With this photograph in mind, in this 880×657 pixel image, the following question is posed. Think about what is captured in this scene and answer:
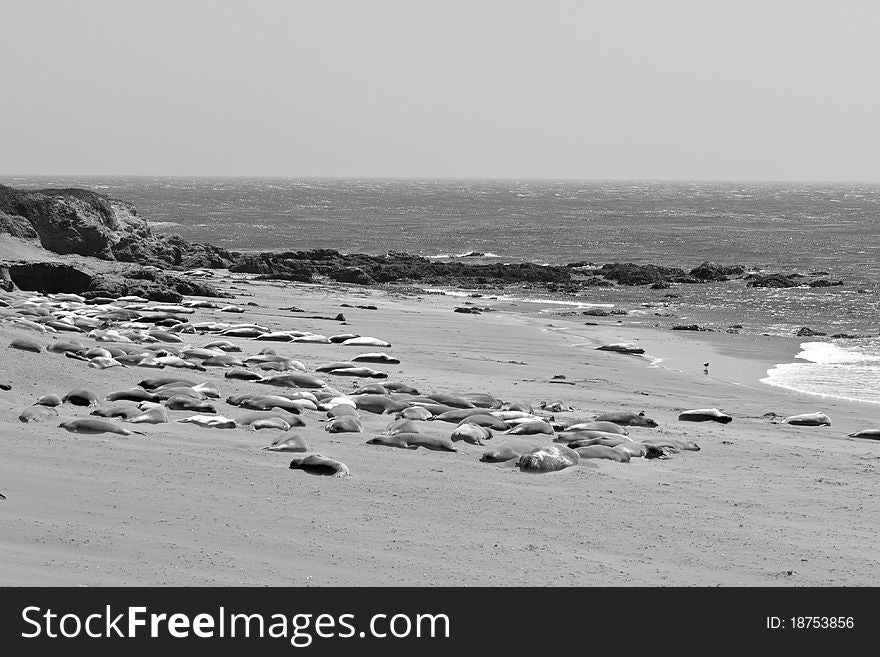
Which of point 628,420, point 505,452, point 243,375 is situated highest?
point 505,452

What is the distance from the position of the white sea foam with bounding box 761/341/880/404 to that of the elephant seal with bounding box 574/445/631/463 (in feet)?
24.4

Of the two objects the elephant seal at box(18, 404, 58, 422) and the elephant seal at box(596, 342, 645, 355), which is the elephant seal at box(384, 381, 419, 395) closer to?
the elephant seal at box(18, 404, 58, 422)

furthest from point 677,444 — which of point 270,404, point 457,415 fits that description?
point 270,404

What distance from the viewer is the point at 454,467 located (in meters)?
8.55

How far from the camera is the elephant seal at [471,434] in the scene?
943 centimetres

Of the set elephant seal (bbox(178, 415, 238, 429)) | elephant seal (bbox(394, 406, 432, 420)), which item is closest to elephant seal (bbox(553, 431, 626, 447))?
elephant seal (bbox(394, 406, 432, 420))

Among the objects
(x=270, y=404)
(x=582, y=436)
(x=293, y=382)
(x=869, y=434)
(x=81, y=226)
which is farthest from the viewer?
(x=81, y=226)

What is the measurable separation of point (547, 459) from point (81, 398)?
484cm

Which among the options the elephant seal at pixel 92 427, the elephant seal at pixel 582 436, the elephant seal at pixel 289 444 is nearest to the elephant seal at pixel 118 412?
the elephant seal at pixel 92 427

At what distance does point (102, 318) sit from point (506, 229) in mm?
49159

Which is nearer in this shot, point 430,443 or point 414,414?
point 430,443

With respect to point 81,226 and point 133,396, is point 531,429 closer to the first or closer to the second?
point 133,396

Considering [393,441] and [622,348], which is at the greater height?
[393,441]

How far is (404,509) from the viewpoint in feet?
23.9
